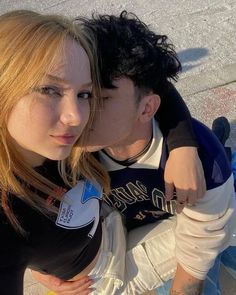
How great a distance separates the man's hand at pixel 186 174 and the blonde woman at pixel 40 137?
0.27 meters

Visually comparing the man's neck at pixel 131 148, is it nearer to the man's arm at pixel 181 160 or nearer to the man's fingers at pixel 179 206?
the man's arm at pixel 181 160

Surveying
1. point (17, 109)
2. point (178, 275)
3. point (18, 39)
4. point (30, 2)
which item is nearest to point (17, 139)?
point (17, 109)

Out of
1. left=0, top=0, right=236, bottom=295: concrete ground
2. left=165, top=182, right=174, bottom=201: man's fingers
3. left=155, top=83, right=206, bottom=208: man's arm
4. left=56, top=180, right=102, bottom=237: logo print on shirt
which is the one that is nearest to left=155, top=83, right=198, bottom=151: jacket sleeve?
left=155, top=83, right=206, bottom=208: man's arm

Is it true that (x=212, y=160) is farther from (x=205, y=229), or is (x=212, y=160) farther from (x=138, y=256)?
(x=138, y=256)

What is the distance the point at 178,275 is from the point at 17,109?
0.87 m

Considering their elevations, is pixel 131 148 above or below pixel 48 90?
below

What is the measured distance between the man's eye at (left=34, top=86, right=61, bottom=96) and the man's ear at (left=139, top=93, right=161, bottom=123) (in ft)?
1.13

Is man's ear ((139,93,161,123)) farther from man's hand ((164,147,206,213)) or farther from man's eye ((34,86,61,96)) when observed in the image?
man's eye ((34,86,61,96))

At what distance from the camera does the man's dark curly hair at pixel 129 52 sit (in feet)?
4.08

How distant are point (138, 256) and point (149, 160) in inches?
15.8

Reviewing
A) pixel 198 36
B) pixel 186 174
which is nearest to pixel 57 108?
pixel 186 174

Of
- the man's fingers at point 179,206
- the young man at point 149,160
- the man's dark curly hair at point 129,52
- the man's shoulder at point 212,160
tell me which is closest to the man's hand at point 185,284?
the young man at point 149,160

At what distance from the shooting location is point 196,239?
1.50 meters

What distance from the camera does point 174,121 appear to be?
1.46 metres
